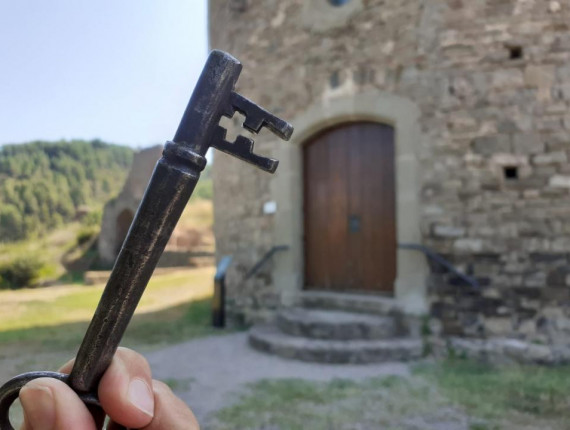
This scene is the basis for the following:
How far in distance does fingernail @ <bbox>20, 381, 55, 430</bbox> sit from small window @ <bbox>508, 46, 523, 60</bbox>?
495 centimetres

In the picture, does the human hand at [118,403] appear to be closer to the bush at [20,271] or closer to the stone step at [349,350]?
the bush at [20,271]

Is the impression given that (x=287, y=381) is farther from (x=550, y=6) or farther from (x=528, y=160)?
(x=550, y=6)

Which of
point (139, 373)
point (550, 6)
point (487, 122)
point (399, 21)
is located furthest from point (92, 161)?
point (139, 373)

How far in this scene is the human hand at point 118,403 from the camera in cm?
68

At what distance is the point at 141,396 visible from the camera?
738mm

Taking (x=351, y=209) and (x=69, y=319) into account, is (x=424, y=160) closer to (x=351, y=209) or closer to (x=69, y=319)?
(x=351, y=209)

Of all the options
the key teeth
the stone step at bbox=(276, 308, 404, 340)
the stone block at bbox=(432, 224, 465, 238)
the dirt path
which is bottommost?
the dirt path

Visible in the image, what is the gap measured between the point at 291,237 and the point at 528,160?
8.77 ft

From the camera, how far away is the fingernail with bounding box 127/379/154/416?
2.39 ft

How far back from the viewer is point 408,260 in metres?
4.79

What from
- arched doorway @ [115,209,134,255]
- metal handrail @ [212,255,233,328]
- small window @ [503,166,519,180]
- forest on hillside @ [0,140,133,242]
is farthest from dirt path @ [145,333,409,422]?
arched doorway @ [115,209,134,255]

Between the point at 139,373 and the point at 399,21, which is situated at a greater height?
the point at 399,21

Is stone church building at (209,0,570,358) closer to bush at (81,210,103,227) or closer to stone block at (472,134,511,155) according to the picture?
stone block at (472,134,511,155)

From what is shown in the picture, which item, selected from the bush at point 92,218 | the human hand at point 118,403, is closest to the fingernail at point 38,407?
the human hand at point 118,403
